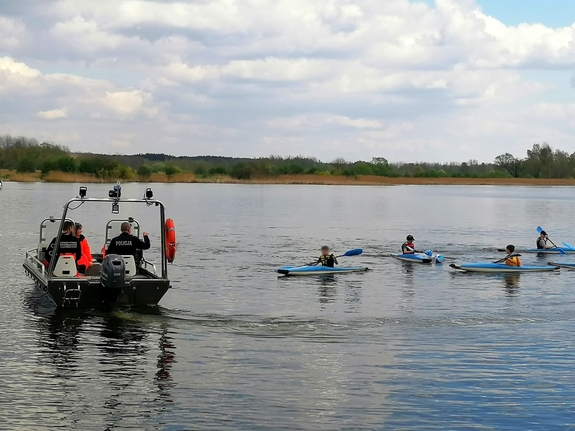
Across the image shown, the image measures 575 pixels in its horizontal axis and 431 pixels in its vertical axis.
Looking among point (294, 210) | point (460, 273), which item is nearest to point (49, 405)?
point (460, 273)

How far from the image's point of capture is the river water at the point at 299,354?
444 inches

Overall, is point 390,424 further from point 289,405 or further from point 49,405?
point 49,405

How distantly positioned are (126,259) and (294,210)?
50.4 m

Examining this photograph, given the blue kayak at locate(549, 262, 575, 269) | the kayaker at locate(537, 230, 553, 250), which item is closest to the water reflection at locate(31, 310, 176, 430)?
the blue kayak at locate(549, 262, 575, 269)

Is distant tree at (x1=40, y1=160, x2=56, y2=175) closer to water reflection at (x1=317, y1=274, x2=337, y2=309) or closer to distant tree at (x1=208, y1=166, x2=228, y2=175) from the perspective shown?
distant tree at (x1=208, y1=166, x2=228, y2=175)

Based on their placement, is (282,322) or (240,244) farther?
(240,244)

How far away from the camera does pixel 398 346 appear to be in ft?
51.4

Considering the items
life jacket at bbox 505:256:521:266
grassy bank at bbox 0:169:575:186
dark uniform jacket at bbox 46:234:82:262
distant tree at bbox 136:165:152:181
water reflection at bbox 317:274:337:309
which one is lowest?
water reflection at bbox 317:274:337:309

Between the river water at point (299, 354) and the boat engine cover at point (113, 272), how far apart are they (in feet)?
2.70

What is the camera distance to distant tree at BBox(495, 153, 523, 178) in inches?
6663

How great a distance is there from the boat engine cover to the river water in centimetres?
82

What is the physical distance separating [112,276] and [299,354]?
4345 millimetres

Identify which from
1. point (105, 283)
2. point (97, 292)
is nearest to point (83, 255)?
point (97, 292)

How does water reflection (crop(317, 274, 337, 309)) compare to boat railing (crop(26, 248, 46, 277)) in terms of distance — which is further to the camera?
water reflection (crop(317, 274, 337, 309))
